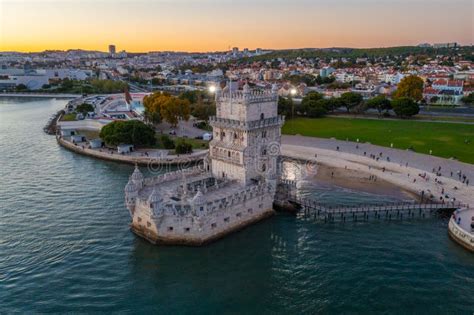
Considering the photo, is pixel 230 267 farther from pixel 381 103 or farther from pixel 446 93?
pixel 446 93

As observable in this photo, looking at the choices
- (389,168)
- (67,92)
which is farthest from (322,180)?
(67,92)

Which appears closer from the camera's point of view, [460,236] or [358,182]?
[460,236]

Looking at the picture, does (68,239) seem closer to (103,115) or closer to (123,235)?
(123,235)

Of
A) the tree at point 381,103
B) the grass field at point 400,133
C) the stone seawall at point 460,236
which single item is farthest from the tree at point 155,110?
the stone seawall at point 460,236

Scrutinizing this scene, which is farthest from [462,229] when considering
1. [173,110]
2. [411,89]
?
[411,89]

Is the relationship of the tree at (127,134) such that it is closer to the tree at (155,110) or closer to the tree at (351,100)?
the tree at (155,110)

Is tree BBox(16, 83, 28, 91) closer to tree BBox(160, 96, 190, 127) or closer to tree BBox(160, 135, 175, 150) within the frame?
tree BBox(160, 96, 190, 127)
